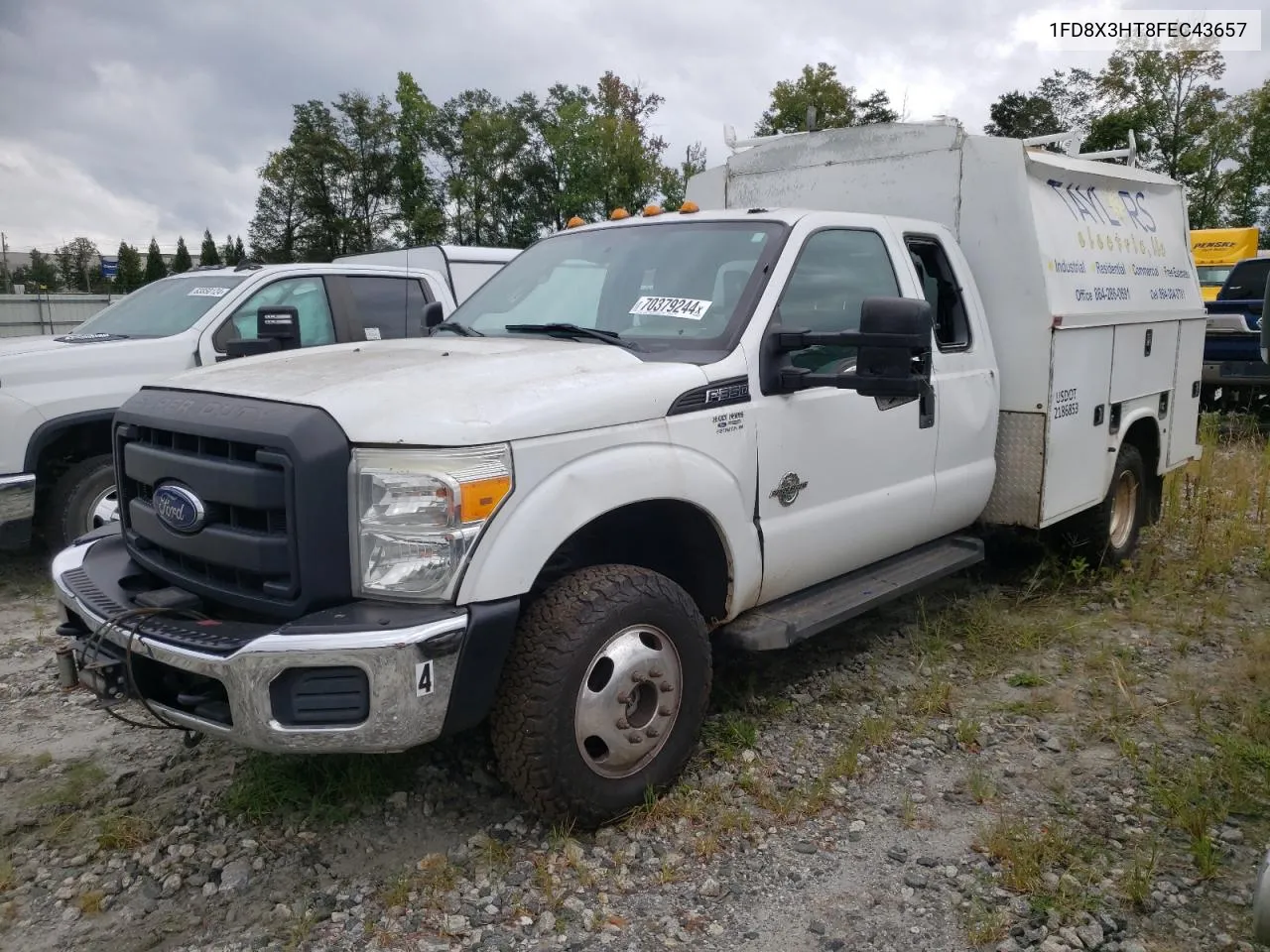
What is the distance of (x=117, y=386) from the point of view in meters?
5.92

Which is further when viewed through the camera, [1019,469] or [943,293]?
[1019,469]

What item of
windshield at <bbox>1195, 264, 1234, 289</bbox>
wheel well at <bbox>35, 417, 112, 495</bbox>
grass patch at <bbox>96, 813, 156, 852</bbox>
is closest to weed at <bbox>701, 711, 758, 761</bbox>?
grass patch at <bbox>96, 813, 156, 852</bbox>

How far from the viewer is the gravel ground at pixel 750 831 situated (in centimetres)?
277

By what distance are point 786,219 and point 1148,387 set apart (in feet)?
10.4

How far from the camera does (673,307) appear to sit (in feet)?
12.3

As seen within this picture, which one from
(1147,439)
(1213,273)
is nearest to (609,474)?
(1147,439)

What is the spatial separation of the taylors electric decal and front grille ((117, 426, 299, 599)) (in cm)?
374

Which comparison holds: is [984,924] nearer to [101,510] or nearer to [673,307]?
[673,307]

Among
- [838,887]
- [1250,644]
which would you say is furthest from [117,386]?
[1250,644]

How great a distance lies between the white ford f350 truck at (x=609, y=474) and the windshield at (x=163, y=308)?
3.03m

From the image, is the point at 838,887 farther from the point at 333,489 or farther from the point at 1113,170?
the point at 1113,170

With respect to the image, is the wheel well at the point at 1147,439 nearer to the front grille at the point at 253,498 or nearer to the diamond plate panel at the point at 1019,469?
the diamond plate panel at the point at 1019,469

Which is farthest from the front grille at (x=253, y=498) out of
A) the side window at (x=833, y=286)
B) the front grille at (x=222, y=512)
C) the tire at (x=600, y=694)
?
the side window at (x=833, y=286)

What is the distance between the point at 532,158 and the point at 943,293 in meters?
27.8
